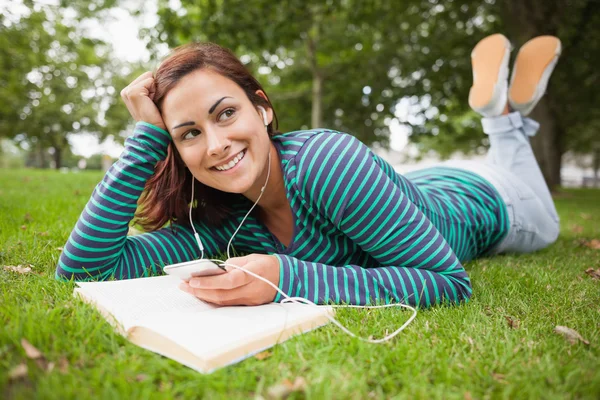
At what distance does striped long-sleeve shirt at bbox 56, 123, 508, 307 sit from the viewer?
85.9 inches

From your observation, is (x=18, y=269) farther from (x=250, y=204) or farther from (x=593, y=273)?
(x=593, y=273)

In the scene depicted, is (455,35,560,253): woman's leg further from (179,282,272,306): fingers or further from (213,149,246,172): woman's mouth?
(179,282,272,306): fingers

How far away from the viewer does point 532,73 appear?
4.39 metres

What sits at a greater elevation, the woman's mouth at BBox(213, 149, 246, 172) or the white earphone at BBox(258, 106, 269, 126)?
the white earphone at BBox(258, 106, 269, 126)

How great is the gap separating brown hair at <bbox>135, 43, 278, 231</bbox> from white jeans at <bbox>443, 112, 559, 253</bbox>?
207cm

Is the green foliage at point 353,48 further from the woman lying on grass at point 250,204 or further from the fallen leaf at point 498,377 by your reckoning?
the fallen leaf at point 498,377

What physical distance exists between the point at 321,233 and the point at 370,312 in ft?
2.17

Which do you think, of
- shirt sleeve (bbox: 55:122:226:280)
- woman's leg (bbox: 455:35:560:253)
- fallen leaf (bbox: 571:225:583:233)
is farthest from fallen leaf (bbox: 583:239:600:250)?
shirt sleeve (bbox: 55:122:226:280)

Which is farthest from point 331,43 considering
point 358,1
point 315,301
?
point 315,301

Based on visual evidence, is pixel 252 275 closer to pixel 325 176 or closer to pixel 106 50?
pixel 325 176

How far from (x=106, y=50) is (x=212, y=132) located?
37963mm

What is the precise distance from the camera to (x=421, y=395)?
1.36 m

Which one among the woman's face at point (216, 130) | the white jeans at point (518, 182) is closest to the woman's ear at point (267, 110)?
the woman's face at point (216, 130)

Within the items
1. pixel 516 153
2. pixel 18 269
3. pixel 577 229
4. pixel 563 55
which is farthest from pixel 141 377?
pixel 563 55
